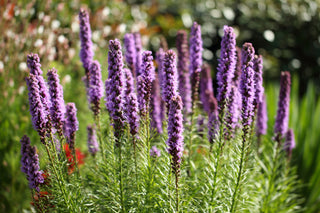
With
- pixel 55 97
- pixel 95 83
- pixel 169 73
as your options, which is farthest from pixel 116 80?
pixel 95 83

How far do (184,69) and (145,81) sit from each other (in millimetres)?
1055

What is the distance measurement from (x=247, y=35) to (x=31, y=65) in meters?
5.67

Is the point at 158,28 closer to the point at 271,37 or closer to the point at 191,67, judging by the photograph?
the point at 271,37

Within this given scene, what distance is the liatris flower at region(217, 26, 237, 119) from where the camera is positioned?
2.20m

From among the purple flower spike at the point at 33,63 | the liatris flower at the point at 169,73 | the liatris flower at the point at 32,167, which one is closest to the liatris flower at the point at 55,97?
the purple flower spike at the point at 33,63

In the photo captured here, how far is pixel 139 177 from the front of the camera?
241 cm

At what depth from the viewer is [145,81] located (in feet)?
6.64

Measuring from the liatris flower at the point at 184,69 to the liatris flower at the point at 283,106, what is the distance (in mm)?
838

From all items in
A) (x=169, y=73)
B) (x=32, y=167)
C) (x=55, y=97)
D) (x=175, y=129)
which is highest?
(x=169, y=73)

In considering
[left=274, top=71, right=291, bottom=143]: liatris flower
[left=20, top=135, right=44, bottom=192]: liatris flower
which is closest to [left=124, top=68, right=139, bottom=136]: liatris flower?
[left=20, top=135, right=44, bottom=192]: liatris flower

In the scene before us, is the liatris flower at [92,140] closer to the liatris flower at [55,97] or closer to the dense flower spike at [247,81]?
the liatris flower at [55,97]

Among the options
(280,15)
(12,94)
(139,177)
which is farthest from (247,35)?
(139,177)

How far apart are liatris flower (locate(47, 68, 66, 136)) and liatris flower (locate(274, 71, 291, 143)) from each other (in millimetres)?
1938

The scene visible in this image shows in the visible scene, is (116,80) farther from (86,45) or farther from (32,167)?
(86,45)
